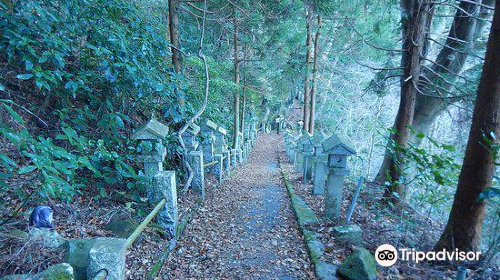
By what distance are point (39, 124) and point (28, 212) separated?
1.85m

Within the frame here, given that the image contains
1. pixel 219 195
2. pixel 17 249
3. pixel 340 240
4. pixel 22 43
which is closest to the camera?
pixel 17 249

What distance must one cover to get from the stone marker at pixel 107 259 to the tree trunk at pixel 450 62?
7096mm

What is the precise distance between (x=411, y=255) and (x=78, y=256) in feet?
13.4

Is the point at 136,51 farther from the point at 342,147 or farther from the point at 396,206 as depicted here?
the point at 396,206

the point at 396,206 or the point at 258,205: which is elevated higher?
the point at 396,206

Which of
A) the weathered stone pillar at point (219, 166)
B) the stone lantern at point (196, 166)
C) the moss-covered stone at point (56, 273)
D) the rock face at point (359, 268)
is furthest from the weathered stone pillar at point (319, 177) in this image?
the moss-covered stone at point (56, 273)

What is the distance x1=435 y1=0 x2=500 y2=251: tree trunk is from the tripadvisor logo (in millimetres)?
81

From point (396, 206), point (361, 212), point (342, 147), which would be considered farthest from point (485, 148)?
point (361, 212)

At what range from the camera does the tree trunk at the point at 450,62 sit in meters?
6.33

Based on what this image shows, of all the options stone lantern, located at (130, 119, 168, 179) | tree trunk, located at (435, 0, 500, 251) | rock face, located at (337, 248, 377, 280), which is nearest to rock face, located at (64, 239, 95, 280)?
stone lantern, located at (130, 119, 168, 179)

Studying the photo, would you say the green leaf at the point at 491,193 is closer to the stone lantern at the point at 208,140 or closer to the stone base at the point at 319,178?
the stone base at the point at 319,178

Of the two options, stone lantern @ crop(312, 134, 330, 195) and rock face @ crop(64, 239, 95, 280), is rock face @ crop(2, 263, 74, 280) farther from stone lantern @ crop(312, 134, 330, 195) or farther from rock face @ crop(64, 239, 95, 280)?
stone lantern @ crop(312, 134, 330, 195)

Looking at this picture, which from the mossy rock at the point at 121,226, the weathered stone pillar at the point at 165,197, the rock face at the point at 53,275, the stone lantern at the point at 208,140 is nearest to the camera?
the rock face at the point at 53,275

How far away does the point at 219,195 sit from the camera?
290 inches
